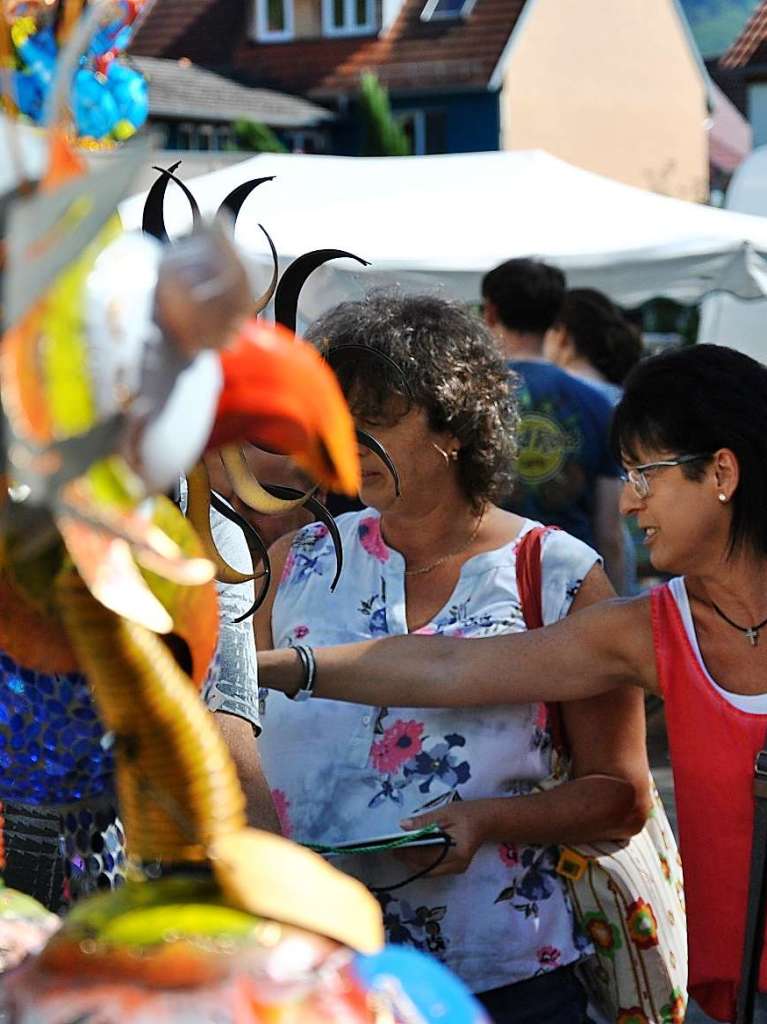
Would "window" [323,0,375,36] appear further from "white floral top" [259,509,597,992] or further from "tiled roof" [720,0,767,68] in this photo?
"white floral top" [259,509,597,992]

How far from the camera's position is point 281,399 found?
85cm

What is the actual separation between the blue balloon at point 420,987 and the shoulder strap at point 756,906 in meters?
1.29

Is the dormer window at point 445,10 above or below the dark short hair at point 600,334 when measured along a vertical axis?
below

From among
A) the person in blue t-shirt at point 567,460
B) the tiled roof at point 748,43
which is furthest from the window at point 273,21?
the person in blue t-shirt at point 567,460

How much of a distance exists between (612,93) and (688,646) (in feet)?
107

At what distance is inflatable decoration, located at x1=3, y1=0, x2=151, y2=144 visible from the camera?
1.03 metres

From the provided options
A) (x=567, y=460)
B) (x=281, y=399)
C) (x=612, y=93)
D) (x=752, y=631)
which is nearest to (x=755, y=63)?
(x=612, y=93)

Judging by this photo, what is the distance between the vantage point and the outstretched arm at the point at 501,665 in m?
2.25

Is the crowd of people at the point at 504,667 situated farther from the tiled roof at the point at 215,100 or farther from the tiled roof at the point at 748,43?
the tiled roof at the point at 748,43

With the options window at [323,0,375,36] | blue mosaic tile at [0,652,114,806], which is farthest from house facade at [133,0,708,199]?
blue mosaic tile at [0,652,114,806]

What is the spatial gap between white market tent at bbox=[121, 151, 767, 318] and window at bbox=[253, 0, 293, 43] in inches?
1118

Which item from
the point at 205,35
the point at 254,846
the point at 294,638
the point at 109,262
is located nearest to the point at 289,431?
the point at 109,262

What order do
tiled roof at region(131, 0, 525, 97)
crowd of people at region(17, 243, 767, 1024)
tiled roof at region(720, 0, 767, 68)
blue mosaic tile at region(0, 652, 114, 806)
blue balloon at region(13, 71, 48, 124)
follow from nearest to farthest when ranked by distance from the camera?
blue balloon at region(13, 71, 48, 124)
blue mosaic tile at region(0, 652, 114, 806)
crowd of people at region(17, 243, 767, 1024)
tiled roof at region(131, 0, 525, 97)
tiled roof at region(720, 0, 767, 68)

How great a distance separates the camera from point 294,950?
873mm
